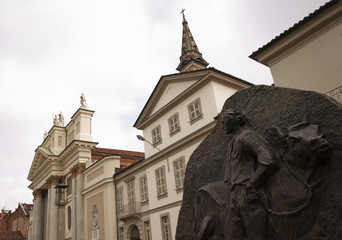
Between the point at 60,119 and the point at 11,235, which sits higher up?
the point at 60,119

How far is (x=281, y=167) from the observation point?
9.92 ft

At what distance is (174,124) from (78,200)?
13886 mm

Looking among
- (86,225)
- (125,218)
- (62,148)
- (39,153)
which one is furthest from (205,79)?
(39,153)

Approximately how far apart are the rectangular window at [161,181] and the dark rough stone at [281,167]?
1523 cm

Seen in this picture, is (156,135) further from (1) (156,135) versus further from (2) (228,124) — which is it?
(2) (228,124)

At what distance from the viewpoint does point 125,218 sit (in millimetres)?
22750

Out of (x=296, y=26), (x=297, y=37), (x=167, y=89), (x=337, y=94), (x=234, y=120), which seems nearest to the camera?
(x=234, y=120)

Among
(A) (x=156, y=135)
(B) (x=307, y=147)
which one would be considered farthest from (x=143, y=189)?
(B) (x=307, y=147)

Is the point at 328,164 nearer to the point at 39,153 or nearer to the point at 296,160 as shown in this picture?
the point at 296,160

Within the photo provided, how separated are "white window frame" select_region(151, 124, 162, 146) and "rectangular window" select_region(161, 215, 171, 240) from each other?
15.8 feet

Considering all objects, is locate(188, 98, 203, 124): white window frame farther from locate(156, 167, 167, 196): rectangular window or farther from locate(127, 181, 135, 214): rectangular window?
locate(127, 181, 135, 214): rectangular window

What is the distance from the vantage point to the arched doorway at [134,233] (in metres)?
21.9

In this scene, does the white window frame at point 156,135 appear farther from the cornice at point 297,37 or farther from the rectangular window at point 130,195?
the cornice at point 297,37

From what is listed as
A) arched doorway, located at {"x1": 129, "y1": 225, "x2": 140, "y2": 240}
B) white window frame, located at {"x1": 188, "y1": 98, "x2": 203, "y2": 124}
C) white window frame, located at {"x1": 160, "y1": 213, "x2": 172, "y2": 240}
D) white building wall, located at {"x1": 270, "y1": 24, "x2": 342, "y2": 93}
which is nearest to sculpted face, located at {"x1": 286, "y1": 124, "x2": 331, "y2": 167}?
white building wall, located at {"x1": 270, "y1": 24, "x2": 342, "y2": 93}
